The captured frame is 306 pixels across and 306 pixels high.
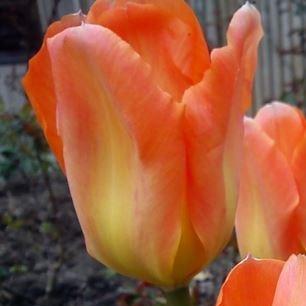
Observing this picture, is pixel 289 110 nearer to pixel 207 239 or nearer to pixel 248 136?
pixel 248 136

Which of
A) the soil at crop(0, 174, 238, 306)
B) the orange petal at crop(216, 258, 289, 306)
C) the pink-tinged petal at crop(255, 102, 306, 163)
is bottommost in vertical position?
the soil at crop(0, 174, 238, 306)

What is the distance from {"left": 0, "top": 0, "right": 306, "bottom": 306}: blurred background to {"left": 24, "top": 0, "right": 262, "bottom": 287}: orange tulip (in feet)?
4.73

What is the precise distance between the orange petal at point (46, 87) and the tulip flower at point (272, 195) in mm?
139

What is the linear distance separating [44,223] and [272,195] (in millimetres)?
2101

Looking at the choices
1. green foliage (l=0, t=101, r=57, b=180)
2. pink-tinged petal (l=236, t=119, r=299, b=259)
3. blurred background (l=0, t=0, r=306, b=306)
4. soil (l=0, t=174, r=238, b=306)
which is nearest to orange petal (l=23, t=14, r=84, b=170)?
pink-tinged petal (l=236, t=119, r=299, b=259)

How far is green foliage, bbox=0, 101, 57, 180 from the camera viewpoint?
2391 mm

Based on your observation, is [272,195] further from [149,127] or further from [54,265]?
[54,265]

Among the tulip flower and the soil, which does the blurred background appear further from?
the tulip flower

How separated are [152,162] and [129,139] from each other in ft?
0.06

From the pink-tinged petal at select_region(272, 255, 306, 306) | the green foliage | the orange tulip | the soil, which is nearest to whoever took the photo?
the pink-tinged petal at select_region(272, 255, 306, 306)

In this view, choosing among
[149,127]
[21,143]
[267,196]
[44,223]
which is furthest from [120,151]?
[44,223]

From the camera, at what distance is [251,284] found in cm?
40

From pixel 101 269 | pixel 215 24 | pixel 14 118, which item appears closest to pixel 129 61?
pixel 14 118

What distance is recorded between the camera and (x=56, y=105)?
509 millimetres
